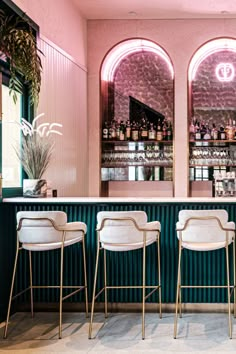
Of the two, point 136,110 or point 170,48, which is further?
point 136,110

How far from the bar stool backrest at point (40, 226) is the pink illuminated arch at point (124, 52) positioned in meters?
3.91

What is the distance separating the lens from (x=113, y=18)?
752 centimetres

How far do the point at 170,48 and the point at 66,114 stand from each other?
6.53 ft

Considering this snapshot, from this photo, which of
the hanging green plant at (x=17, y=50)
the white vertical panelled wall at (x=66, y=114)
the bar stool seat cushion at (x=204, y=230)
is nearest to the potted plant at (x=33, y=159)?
the white vertical panelled wall at (x=66, y=114)

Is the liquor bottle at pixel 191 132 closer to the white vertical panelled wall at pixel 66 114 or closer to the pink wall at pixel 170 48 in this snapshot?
the pink wall at pixel 170 48

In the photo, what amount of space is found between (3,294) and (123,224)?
1363mm

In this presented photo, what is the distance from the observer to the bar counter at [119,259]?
4.79 metres

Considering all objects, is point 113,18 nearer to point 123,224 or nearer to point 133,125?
point 133,125

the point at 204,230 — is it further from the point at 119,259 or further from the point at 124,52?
the point at 124,52

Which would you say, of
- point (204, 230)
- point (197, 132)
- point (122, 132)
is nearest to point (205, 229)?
point (204, 230)

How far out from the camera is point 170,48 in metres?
7.49

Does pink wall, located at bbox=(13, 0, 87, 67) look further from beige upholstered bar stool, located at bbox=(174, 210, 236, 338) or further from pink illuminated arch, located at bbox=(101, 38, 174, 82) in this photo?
beige upholstered bar stool, located at bbox=(174, 210, 236, 338)


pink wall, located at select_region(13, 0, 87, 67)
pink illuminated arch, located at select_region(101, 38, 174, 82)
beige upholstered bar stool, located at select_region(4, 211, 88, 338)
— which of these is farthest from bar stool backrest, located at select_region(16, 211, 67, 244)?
pink illuminated arch, located at select_region(101, 38, 174, 82)

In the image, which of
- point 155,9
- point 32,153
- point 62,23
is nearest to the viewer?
point 32,153
